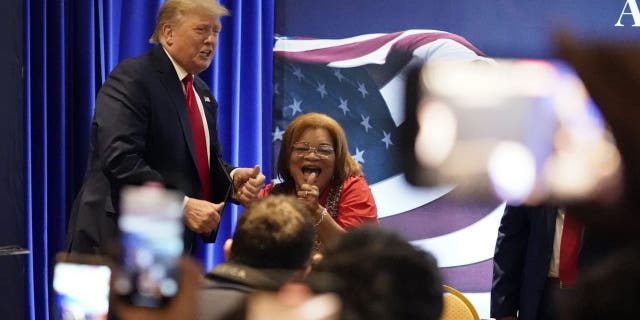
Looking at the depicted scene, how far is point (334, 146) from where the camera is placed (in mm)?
3363

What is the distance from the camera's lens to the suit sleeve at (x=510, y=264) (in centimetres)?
321

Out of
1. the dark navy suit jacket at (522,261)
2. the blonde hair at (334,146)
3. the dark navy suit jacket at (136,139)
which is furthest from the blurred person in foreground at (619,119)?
the blonde hair at (334,146)

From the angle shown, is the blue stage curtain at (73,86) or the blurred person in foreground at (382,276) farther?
the blue stage curtain at (73,86)

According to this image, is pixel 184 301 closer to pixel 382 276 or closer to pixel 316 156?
pixel 382 276

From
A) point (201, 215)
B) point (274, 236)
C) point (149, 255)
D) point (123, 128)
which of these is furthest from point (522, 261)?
point (149, 255)

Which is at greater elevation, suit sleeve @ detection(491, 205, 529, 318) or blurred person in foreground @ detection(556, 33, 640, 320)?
blurred person in foreground @ detection(556, 33, 640, 320)

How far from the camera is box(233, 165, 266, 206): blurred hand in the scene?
2.98 metres

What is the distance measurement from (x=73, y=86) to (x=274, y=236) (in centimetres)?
284

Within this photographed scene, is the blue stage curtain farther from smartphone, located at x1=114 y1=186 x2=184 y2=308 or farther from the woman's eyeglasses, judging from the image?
smartphone, located at x1=114 y1=186 x2=184 y2=308

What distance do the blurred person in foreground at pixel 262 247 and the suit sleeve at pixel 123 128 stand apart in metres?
1.25

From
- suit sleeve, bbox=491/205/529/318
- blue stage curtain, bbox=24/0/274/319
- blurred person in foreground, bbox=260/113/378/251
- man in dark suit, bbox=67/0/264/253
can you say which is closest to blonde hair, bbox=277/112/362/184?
blurred person in foreground, bbox=260/113/378/251

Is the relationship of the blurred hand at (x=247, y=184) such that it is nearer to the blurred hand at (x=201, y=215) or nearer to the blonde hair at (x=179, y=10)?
the blurred hand at (x=201, y=215)

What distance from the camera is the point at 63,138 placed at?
3.95m

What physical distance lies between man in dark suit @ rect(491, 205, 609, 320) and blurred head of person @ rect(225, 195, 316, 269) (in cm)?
162
